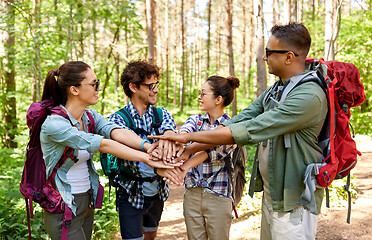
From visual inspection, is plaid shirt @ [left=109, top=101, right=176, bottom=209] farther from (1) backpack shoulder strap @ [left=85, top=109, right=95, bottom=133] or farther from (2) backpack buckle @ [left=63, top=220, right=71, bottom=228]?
(2) backpack buckle @ [left=63, top=220, right=71, bottom=228]

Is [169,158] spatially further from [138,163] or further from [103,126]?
[103,126]

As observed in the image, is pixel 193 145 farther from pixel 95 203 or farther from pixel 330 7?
pixel 330 7

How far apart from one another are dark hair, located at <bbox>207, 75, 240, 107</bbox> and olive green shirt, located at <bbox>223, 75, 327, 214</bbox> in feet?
3.58

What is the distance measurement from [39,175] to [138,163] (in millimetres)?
934

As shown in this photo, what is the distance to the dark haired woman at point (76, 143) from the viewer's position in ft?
8.19

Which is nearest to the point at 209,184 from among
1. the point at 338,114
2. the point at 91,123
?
the point at 91,123

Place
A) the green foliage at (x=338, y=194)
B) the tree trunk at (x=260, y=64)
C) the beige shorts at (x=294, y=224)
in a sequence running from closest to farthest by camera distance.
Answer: the beige shorts at (x=294, y=224) → the green foliage at (x=338, y=194) → the tree trunk at (x=260, y=64)

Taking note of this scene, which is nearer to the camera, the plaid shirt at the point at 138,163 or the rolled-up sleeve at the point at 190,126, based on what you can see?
the plaid shirt at the point at 138,163

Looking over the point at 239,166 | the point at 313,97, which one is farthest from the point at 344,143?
the point at 239,166

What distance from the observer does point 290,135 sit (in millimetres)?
2295

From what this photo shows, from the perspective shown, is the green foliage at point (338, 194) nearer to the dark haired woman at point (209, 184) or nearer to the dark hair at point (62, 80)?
the dark haired woman at point (209, 184)

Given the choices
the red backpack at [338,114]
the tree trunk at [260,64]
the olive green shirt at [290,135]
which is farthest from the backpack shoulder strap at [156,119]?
the tree trunk at [260,64]

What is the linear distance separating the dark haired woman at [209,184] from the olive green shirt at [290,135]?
0.82m

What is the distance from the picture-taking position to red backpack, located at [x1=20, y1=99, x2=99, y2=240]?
97.7 inches
